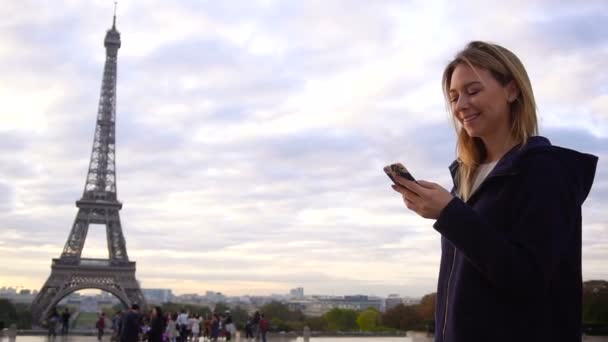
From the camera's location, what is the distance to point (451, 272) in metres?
1.78

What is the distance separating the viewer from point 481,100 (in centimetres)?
181

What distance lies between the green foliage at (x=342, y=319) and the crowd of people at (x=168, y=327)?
26.4 metres

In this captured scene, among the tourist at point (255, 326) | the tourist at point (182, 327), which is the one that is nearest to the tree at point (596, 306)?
the tourist at point (255, 326)

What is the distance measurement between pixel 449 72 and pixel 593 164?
1.63 feet

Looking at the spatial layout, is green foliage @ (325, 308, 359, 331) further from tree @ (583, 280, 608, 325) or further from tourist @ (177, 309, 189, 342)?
tourist @ (177, 309, 189, 342)

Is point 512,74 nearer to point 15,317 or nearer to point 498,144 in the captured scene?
point 498,144

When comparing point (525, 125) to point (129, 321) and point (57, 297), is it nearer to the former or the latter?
point (129, 321)

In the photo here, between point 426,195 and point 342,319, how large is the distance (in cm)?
5371

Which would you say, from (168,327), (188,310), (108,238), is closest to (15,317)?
(108,238)

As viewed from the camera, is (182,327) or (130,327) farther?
(182,327)

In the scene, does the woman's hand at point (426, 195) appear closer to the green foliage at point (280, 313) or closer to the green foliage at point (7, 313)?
the green foliage at point (7, 313)

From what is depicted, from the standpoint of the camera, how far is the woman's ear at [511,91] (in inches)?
71.7

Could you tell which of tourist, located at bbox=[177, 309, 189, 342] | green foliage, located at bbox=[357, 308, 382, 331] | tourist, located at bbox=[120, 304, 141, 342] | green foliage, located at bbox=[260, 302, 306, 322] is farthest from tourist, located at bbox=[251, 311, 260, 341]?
green foliage, located at bbox=[260, 302, 306, 322]

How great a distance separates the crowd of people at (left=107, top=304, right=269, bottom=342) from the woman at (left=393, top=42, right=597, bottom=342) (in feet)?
35.3
